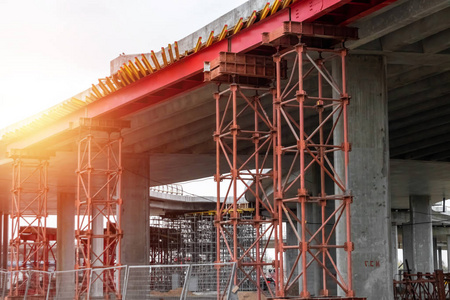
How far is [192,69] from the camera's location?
2669 cm

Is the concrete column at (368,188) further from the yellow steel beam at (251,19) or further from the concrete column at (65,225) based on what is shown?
the concrete column at (65,225)

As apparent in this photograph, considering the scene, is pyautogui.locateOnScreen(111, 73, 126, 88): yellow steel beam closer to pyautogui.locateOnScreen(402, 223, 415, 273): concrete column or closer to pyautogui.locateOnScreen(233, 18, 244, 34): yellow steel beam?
pyautogui.locateOnScreen(233, 18, 244, 34): yellow steel beam

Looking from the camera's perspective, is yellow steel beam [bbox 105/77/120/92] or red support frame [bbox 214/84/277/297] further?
yellow steel beam [bbox 105/77/120/92]

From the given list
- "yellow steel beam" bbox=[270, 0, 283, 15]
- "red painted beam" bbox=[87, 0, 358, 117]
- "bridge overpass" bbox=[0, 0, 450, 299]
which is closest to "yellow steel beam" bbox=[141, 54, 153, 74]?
"bridge overpass" bbox=[0, 0, 450, 299]

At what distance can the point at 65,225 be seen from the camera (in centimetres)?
6194

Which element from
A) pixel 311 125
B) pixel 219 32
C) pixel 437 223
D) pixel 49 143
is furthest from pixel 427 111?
pixel 437 223

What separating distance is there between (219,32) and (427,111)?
13091 mm

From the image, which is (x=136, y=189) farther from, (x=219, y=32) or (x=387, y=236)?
(x=387, y=236)

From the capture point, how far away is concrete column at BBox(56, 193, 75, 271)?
6188cm

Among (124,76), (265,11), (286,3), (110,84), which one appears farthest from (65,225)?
(286,3)

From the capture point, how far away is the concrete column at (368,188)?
21281mm

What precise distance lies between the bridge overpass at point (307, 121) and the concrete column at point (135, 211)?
0.06 meters

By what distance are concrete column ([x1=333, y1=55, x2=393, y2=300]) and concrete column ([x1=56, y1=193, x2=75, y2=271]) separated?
43192 mm

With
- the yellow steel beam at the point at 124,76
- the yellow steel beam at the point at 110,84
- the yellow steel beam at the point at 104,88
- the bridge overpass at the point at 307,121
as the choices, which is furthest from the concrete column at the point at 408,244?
the yellow steel beam at the point at 124,76
